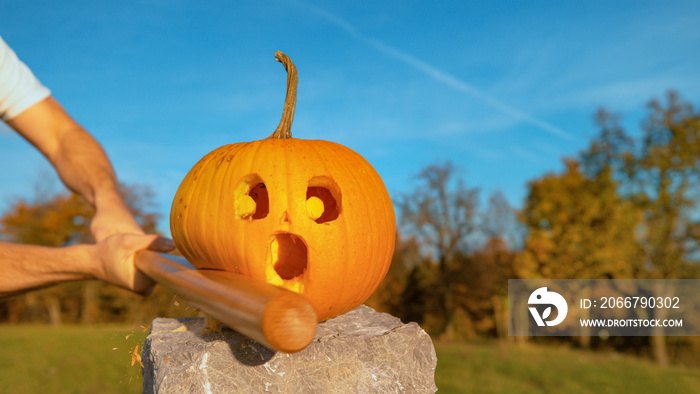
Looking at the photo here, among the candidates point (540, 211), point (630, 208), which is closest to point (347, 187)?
point (630, 208)

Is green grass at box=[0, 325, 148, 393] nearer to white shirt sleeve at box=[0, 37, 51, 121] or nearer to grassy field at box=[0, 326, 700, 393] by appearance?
grassy field at box=[0, 326, 700, 393]

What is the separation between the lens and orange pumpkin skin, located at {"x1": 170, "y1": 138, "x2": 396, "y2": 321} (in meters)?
2.09

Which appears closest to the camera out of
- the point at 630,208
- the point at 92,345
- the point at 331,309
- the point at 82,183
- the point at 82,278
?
the point at 331,309

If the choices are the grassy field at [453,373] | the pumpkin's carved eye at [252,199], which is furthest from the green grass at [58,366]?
the pumpkin's carved eye at [252,199]

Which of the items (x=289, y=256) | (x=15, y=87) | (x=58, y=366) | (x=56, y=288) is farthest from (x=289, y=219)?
(x=56, y=288)

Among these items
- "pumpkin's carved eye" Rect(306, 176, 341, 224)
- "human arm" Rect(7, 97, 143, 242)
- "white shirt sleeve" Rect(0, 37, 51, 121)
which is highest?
"white shirt sleeve" Rect(0, 37, 51, 121)

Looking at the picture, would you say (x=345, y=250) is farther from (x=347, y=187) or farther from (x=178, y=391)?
(x=178, y=391)

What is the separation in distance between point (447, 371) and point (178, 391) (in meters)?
10.9

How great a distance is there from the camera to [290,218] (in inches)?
81.3

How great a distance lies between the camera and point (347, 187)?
2.22 meters

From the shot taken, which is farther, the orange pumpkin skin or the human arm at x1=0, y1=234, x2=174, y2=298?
the human arm at x1=0, y1=234, x2=174, y2=298

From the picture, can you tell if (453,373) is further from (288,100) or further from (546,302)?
(288,100)

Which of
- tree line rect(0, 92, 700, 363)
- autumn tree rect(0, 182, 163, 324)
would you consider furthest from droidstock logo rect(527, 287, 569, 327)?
autumn tree rect(0, 182, 163, 324)

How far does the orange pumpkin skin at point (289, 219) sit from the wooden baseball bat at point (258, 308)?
36 centimetres
